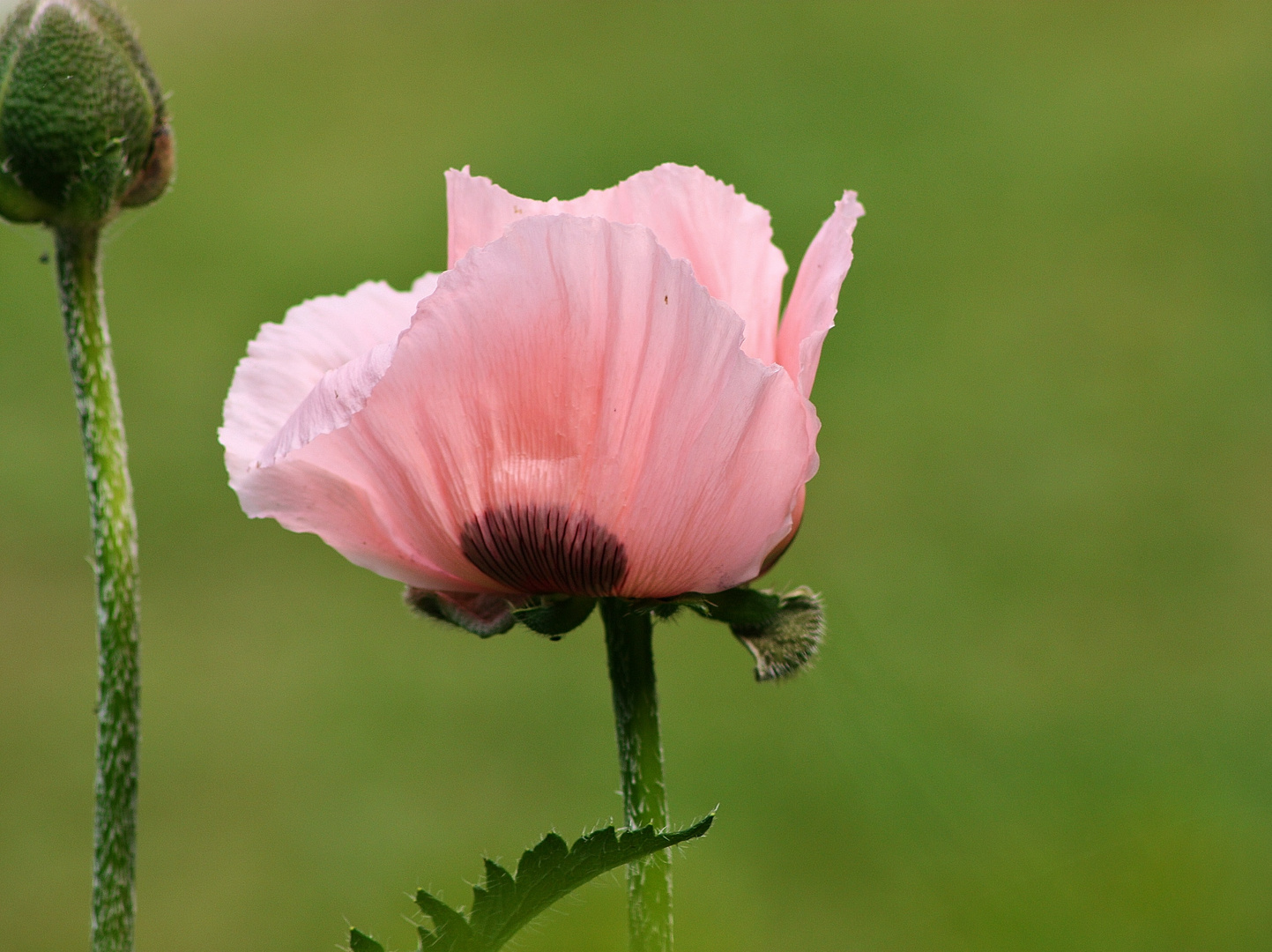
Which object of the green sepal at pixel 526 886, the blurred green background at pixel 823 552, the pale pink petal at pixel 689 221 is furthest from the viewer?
the blurred green background at pixel 823 552

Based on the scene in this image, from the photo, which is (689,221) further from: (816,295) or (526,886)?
(526,886)

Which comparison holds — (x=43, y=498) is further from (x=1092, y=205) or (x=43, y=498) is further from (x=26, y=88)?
(x=26, y=88)

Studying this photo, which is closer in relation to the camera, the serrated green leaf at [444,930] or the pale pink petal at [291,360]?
the serrated green leaf at [444,930]

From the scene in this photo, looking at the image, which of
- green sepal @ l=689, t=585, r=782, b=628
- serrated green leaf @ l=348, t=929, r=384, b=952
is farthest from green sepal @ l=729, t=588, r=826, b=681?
serrated green leaf @ l=348, t=929, r=384, b=952

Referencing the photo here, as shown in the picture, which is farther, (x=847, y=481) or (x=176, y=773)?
(x=847, y=481)

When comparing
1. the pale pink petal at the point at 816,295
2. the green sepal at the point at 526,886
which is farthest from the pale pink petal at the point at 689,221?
the green sepal at the point at 526,886

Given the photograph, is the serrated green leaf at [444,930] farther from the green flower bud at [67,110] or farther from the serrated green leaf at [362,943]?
the green flower bud at [67,110]

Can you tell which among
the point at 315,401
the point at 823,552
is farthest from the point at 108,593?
the point at 823,552

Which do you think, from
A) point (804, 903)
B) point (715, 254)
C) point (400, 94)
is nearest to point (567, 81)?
point (400, 94)
